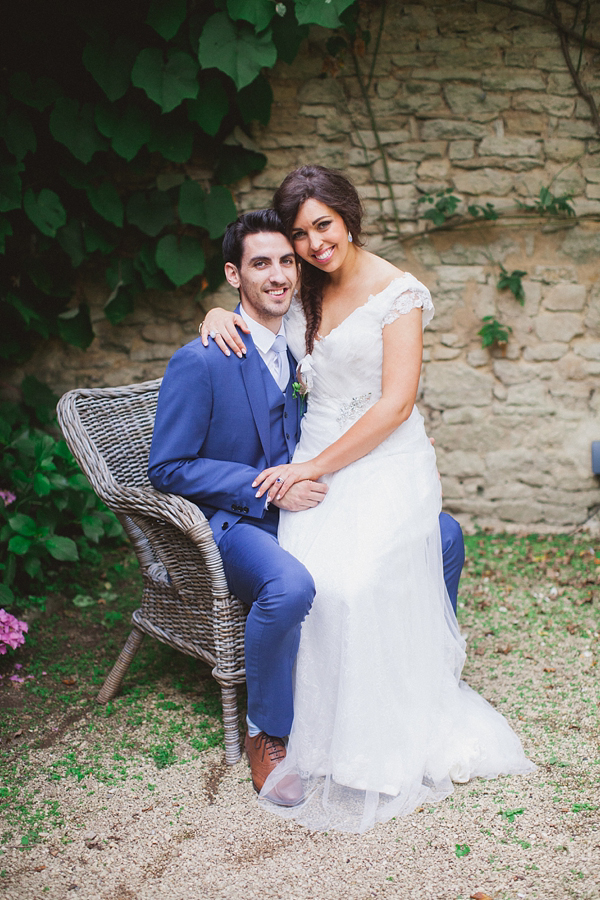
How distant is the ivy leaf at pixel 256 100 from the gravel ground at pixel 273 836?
3.15 meters

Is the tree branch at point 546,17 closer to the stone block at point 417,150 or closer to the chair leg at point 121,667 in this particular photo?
the stone block at point 417,150

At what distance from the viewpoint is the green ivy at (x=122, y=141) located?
3.64 meters

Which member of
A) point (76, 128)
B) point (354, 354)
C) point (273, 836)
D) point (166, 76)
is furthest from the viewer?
point (76, 128)

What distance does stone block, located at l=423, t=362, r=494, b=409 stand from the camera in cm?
426

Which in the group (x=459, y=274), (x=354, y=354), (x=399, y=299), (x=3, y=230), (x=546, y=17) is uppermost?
(x=546, y=17)

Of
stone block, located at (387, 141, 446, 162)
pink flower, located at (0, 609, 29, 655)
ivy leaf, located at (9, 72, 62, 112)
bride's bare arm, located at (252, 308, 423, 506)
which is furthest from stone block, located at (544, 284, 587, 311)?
pink flower, located at (0, 609, 29, 655)

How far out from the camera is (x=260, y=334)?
2404 mm

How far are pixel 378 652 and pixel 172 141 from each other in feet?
10.2

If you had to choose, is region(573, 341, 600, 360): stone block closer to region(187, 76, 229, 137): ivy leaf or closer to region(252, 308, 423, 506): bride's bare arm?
region(252, 308, 423, 506): bride's bare arm

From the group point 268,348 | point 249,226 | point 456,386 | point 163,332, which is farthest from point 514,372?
point 249,226

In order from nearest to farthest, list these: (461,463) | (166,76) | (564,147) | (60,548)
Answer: (60,548), (166,76), (564,147), (461,463)

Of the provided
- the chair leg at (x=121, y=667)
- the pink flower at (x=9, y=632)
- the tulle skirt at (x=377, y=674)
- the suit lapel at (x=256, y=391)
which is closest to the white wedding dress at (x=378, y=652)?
the tulle skirt at (x=377, y=674)

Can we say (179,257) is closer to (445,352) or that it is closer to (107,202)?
(107,202)

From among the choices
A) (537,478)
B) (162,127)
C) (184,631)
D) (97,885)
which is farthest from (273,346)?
(537,478)
